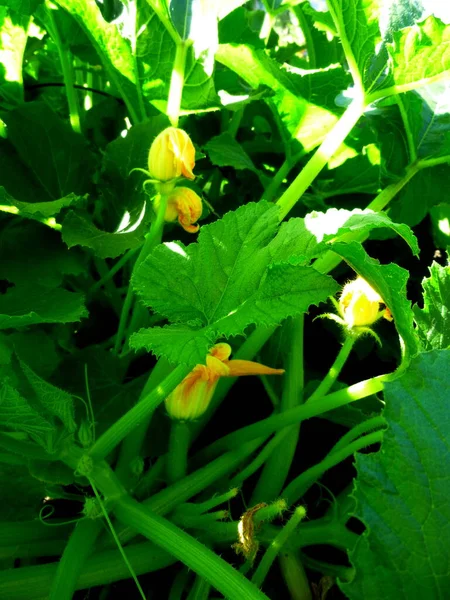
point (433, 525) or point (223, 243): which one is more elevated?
point (223, 243)

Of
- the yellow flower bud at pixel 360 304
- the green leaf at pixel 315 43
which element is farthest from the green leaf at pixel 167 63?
the yellow flower bud at pixel 360 304

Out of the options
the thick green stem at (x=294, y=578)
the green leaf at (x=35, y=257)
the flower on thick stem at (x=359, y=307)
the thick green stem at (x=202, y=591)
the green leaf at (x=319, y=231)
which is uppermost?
the green leaf at (x=319, y=231)

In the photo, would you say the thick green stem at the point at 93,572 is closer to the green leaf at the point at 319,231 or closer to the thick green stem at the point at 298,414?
the thick green stem at the point at 298,414

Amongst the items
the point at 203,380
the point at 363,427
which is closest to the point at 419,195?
the point at 363,427

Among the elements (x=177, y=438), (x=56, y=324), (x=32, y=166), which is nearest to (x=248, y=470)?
(x=177, y=438)

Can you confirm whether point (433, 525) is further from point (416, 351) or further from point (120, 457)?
point (120, 457)

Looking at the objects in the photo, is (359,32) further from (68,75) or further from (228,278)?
(68,75)

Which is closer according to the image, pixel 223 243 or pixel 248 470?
pixel 223 243
